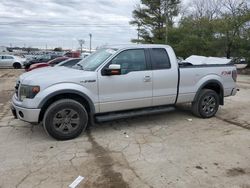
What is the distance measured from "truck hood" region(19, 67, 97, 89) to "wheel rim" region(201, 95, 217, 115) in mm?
3007

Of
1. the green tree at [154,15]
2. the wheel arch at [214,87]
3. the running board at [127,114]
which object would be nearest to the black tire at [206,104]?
the wheel arch at [214,87]

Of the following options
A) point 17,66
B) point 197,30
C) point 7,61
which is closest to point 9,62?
point 7,61

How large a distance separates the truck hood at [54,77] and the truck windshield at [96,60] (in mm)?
254

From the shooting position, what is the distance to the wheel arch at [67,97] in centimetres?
515

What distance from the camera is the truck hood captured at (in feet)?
16.8

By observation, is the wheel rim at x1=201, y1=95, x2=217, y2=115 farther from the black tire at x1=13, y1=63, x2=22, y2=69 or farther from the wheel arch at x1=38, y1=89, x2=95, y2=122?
the black tire at x1=13, y1=63, x2=22, y2=69

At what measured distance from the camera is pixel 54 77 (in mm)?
5246

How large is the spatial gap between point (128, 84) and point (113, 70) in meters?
0.46

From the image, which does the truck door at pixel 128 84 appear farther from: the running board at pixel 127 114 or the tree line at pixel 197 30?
the tree line at pixel 197 30

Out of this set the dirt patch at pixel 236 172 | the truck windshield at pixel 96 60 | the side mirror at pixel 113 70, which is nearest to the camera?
the dirt patch at pixel 236 172

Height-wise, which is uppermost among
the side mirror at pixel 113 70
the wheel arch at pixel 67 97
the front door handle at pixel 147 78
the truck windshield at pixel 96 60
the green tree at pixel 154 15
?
the green tree at pixel 154 15

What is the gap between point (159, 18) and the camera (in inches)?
1554

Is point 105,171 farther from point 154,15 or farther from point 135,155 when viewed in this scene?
point 154,15

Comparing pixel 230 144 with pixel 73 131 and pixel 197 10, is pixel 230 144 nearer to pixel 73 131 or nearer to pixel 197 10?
pixel 73 131
